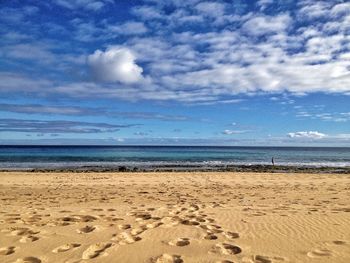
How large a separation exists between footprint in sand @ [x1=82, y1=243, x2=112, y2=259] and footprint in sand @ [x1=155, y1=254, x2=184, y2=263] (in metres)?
0.94

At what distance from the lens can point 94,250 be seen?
4.89m

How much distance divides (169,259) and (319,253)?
227 centimetres

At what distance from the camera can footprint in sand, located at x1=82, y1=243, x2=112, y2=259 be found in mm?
4659

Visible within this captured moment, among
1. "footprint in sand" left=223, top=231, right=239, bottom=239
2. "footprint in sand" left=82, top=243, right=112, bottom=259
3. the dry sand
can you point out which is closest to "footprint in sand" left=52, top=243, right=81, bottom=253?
the dry sand

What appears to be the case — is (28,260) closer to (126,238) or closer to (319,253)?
(126,238)

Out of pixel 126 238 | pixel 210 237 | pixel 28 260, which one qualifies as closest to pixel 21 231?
pixel 28 260

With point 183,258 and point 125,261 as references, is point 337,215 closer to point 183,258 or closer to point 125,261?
point 183,258

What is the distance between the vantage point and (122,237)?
552 cm

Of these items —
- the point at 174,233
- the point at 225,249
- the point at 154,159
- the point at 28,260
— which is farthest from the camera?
the point at 154,159

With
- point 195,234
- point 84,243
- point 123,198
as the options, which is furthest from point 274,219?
point 123,198

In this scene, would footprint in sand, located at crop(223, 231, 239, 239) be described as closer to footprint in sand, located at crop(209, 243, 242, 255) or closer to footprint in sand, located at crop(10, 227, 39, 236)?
footprint in sand, located at crop(209, 243, 242, 255)

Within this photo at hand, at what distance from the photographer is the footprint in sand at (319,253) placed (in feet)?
15.5

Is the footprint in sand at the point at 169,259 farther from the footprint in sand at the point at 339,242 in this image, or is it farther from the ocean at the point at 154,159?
the ocean at the point at 154,159

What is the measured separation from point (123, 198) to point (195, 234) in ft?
17.4
